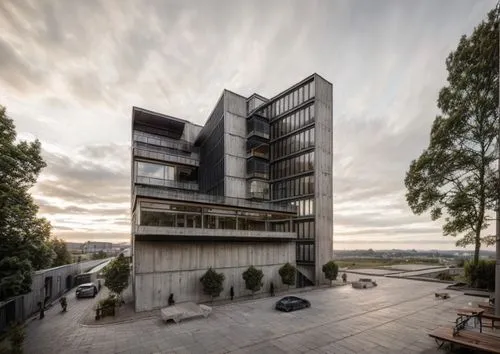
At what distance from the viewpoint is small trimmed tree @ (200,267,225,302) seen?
2417cm

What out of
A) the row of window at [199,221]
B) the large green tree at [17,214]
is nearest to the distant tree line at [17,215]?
the large green tree at [17,214]

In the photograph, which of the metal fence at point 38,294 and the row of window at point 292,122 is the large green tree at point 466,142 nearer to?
the row of window at point 292,122

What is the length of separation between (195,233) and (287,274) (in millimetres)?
12260

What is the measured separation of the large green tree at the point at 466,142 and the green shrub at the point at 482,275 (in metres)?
1.59

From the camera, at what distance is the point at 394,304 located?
938 inches

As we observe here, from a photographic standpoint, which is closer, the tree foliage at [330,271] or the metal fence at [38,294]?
the metal fence at [38,294]

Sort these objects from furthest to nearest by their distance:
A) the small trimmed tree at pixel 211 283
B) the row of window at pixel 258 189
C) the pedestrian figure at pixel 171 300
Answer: the row of window at pixel 258 189
the small trimmed tree at pixel 211 283
the pedestrian figure at pixel 171 300

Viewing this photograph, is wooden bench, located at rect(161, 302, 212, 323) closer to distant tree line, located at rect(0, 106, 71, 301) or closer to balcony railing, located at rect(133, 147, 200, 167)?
distant tree line, located at rect(0, 106, 71, 301)

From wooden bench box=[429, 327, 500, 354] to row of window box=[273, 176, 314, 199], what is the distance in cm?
2565

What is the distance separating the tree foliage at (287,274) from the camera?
98.4 ft

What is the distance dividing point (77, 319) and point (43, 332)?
2.73 meters

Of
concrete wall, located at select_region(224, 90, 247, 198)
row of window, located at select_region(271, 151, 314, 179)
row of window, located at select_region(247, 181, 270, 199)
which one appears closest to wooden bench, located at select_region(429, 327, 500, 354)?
row of window, located at select_region(271, 151, 314, 179)

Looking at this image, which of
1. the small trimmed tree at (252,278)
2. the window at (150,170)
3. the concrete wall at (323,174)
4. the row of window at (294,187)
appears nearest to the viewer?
the small trimmed tree at (252,278)

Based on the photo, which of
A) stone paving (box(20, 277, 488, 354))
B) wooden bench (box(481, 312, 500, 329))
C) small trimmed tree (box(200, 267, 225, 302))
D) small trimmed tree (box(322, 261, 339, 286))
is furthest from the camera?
small trimmed tree (box(322, 261, 339, 286))
